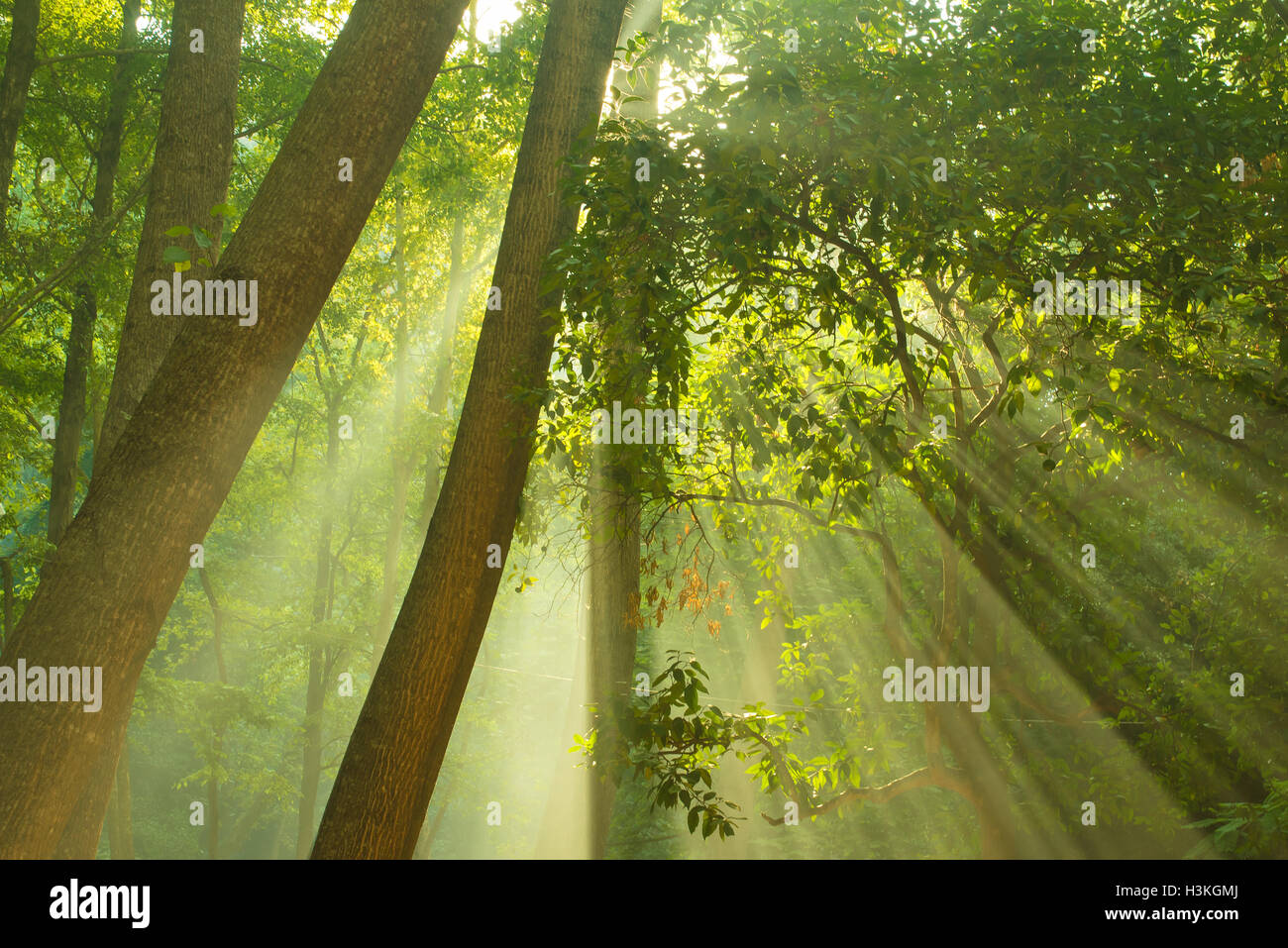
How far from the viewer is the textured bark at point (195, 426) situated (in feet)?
11.0

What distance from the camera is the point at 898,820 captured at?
50.7 ft

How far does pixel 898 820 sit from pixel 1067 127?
1341 cm

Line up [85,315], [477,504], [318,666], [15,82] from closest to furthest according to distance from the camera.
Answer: [477,504] → [15,82] → [85,315] → [318,666]

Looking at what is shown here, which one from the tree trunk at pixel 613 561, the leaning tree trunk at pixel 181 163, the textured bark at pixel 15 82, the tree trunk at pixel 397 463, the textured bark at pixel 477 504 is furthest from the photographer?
the tree trunk at pixel 397 463

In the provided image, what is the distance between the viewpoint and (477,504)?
4547mm

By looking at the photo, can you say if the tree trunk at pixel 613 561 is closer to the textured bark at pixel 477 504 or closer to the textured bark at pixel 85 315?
the textured bark at pixel 477 504

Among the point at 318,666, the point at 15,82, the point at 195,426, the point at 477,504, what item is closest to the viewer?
the point at 195,426

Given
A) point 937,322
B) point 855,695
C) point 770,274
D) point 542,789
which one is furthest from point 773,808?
point 542,789

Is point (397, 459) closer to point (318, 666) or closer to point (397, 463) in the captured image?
point (397, 463)

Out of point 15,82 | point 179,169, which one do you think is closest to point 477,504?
point 179,169

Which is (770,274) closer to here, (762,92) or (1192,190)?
(762,92)

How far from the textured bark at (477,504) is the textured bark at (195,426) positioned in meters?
1.00

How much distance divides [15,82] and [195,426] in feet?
26.1

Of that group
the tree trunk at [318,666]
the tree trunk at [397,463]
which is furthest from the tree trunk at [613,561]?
the tree trunk at [318,666]
